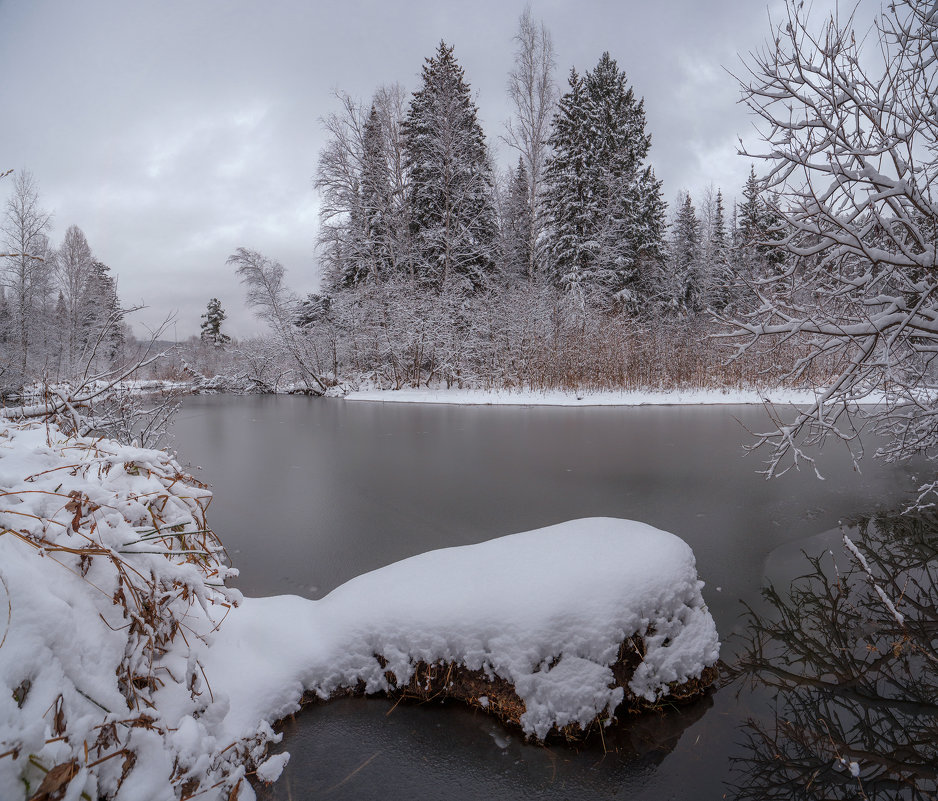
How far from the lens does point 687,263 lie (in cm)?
3256

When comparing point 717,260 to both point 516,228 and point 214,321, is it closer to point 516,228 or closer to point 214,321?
point 516,228

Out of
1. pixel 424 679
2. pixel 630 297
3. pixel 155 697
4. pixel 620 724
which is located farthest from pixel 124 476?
pixel 630 297

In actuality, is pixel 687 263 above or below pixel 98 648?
above

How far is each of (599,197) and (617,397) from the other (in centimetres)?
1195

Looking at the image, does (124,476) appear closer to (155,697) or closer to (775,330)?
(155,697)

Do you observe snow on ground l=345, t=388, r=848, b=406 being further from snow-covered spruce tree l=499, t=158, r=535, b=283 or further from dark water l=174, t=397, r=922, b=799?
snow-covered spruce tree l=499, t=158, r=535, b=283

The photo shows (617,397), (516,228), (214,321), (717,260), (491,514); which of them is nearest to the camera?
(491,514)

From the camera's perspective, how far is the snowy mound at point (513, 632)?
7.55 ft

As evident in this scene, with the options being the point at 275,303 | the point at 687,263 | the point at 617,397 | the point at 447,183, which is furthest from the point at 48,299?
the point at 687,263

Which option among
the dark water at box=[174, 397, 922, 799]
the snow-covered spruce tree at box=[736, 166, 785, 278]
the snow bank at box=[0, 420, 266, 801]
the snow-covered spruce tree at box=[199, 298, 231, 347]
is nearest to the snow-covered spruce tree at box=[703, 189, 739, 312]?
the dark water at box=[174, 397, 922, 799]

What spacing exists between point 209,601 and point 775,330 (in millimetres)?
3908

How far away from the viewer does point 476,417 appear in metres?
13.3

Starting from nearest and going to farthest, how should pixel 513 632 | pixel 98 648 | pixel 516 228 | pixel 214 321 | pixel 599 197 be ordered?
pixel 98 648, pixel 513 632, pixel 599 197, pixel 516 228, pixel 214 321

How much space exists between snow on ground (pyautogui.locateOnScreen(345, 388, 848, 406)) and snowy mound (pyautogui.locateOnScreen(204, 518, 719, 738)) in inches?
513
